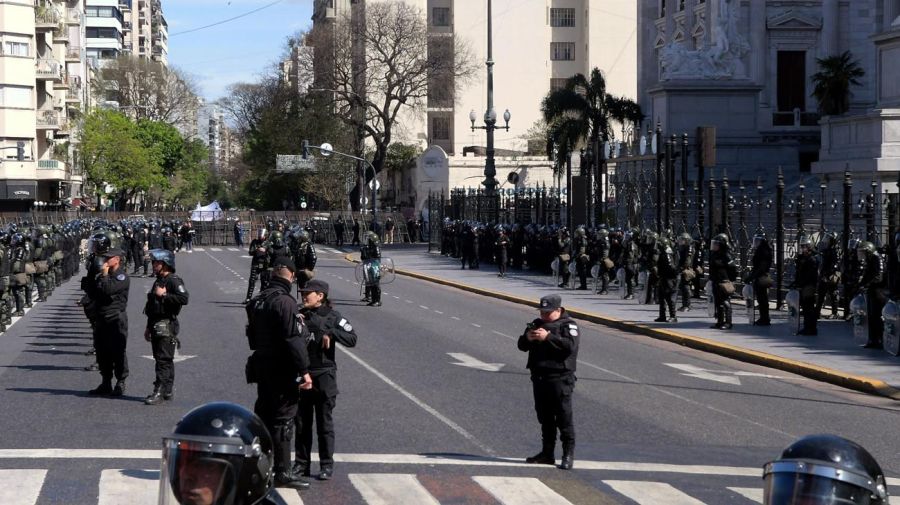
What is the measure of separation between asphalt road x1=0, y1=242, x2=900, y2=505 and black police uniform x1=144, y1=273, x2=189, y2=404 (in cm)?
29

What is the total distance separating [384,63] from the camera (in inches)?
3169

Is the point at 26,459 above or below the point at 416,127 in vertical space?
below

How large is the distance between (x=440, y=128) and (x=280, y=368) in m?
90.2

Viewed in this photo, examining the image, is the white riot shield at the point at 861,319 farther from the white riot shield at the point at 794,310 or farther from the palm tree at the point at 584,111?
the palm tree at the point at 584,111

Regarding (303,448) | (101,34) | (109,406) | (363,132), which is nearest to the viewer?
(303,448)

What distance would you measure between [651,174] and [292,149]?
180 ft

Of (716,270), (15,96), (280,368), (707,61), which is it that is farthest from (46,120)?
(280,368)

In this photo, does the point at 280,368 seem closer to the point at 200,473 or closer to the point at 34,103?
the point at 200,473

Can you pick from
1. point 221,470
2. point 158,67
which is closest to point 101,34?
point 158,67

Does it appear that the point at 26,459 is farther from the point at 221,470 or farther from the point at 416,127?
the point at 416,127

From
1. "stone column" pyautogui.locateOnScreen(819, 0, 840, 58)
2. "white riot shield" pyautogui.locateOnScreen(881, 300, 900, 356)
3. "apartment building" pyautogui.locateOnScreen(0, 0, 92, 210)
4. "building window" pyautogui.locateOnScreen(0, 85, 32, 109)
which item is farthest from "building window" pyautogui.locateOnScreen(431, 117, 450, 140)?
"white riot shield" pyautogui.locateOnScreen(881, 300, 900, 356)

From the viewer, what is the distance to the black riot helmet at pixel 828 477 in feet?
13.9

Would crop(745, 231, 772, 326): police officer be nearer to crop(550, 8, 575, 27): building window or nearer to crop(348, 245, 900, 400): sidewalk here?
crop(348, 245, 900, 400): sidewalk

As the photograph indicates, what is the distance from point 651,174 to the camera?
40062mm
